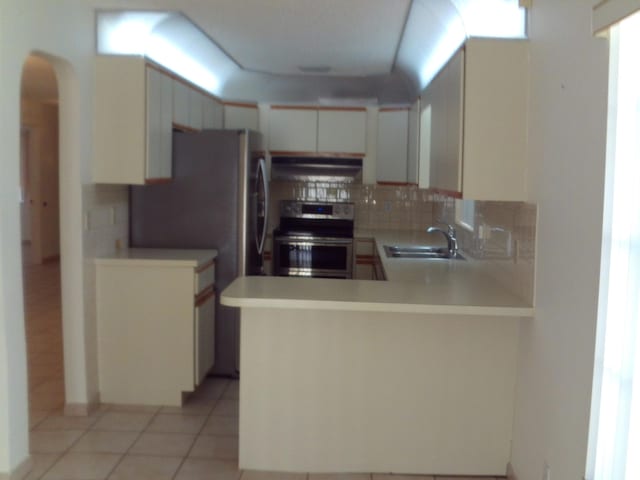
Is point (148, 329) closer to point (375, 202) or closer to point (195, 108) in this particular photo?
point (195, 108)

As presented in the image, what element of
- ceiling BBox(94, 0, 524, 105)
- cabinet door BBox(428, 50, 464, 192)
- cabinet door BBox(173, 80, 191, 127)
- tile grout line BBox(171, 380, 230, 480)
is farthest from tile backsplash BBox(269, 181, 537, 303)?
cabinet door BBox(173, 80, 191, 127)

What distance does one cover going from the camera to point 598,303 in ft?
6.62

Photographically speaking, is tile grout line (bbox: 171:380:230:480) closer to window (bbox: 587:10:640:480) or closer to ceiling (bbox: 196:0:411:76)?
window (bbox: 587:10:640:480)

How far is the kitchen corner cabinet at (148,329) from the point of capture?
3971mm

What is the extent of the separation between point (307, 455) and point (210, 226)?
6.23 feet

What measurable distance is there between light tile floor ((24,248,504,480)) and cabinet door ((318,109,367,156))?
262 centimetres

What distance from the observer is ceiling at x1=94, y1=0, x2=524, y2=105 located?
386cm

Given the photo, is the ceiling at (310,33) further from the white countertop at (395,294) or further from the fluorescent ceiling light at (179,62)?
the white countertop at (395,294)

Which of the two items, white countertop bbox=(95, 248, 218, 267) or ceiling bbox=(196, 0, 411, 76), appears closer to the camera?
white countertop bbox=(95, 248, 218, 267)

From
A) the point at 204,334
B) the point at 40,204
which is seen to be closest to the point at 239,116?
the point at 204,334

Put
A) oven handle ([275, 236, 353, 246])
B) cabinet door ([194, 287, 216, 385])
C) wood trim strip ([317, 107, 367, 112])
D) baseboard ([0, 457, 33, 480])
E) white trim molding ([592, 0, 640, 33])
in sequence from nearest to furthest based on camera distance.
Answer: white trim molding ([592, 0, 640, 33])
baseboard ([0, 457, 33, 480])
cabinet door ([194, 287, 216, 385])
oven handle ([275, 236, 353, 246])
wood trim strip ([317, 107, 367, 112])

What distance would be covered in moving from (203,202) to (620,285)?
3.08m

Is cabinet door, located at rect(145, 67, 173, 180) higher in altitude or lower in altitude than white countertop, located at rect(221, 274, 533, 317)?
higher

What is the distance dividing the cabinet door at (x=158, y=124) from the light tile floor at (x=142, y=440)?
1.46m
